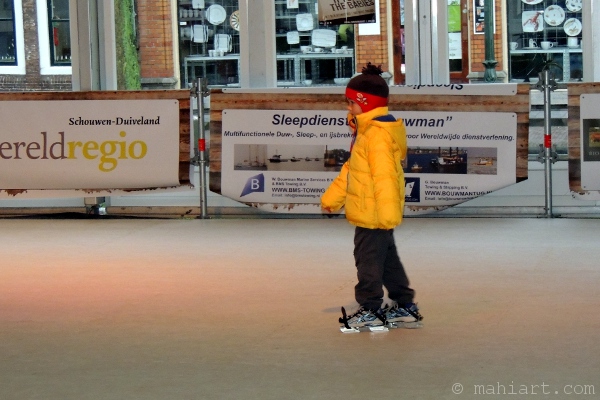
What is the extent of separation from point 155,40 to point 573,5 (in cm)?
536

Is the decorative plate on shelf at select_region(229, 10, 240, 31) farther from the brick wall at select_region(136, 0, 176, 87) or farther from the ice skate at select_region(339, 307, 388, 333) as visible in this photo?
the ice skate at select_region(339, 307, 388, 333)

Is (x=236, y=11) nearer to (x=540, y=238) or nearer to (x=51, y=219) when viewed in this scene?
(x=51, y=219)

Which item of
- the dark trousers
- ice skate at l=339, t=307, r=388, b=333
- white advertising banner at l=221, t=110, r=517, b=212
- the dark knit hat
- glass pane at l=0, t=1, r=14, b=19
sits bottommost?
ice skate at l=339, t=307, r=388, b=333

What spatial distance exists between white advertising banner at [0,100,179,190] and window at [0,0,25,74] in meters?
2.68

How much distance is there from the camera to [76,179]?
1170 cm

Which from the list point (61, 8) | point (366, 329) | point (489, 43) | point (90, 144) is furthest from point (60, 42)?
point (366, 329)

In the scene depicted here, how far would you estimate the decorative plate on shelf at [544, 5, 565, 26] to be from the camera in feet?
44.3

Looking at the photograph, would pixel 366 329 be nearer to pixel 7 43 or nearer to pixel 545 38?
pixel 545 38

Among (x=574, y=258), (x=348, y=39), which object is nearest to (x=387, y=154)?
(x=574, y=258)

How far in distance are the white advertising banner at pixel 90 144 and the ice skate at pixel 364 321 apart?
19.0ft

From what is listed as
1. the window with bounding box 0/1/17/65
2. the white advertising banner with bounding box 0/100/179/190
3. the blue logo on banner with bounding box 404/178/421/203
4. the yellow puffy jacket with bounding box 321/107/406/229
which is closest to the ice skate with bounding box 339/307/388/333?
the yellow puffy jacket with bounding box 321/107/406/229

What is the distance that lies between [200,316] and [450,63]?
283 inches

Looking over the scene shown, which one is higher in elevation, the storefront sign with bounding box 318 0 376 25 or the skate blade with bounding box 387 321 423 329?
the storefront sign with bounding box 318 0 376 25

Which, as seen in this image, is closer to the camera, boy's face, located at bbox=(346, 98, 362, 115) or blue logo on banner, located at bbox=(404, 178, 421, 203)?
boy's face, located at bbox=(346, 98, 362, 115)
